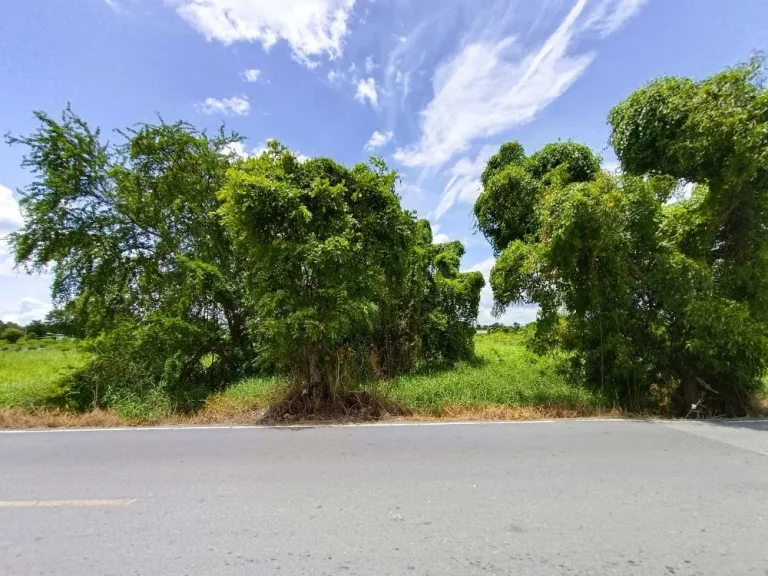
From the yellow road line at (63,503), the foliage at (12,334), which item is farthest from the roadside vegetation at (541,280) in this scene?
the foliage at (12,334)

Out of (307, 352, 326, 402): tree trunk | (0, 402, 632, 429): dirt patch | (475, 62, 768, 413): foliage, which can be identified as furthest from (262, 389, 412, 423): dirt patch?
(475, 62, 768, 413): foliage

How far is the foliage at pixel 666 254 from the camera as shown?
294 inches

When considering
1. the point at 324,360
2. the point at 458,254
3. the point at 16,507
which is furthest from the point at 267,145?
the point at 458,254

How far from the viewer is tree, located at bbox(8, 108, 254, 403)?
10969 millimetres

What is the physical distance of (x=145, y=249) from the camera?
12188 millimetres

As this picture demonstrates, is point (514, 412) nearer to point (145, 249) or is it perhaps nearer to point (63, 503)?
point (63, 503)

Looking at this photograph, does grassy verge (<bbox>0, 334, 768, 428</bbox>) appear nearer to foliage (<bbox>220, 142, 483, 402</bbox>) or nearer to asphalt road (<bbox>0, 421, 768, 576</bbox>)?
foliage (<bbox>220, 142, 483, 402</bbox>)

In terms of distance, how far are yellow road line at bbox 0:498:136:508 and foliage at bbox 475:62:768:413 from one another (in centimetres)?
729

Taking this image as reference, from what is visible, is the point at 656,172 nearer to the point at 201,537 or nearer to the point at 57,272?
the point at 201,537

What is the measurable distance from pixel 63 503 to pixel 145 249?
930cm

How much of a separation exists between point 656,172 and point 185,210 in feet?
35.8

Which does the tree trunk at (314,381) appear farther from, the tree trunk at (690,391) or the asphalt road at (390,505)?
the tree trunk at (690,391)

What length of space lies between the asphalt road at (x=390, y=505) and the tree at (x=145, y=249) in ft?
15.5

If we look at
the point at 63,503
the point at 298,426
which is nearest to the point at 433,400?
the point at 298,426
